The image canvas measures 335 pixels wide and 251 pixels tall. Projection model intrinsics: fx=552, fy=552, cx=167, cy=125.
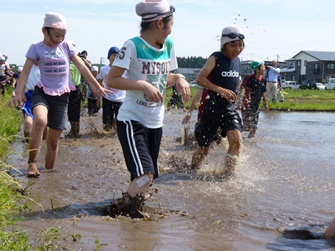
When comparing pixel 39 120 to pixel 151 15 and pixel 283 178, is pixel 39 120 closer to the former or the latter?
pixel 151 15

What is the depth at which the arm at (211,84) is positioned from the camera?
6645 mm

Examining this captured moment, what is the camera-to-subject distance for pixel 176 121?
51.0 ft

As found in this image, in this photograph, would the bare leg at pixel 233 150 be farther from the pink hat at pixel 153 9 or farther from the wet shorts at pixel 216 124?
the pink hat at pixel 153 9

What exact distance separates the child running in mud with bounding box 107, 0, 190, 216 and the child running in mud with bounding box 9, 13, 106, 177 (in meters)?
1.49

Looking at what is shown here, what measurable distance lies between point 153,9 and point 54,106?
234 cm

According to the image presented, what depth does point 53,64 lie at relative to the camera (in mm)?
6387

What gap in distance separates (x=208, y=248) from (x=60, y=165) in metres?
3.91

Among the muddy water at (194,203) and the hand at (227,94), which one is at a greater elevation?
the hand at (227,94)

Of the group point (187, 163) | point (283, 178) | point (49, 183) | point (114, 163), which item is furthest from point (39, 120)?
point (283, 178)

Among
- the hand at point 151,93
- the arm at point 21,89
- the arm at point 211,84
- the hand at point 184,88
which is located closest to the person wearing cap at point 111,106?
the arm at point 211,84

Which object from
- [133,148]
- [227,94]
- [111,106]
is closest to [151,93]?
[133,148]

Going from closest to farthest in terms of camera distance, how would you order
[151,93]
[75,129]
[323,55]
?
[151,93] → [75,129] → [323,55]

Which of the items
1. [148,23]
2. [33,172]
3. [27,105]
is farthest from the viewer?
[27,105]

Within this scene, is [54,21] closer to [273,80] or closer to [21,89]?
[21,89]
